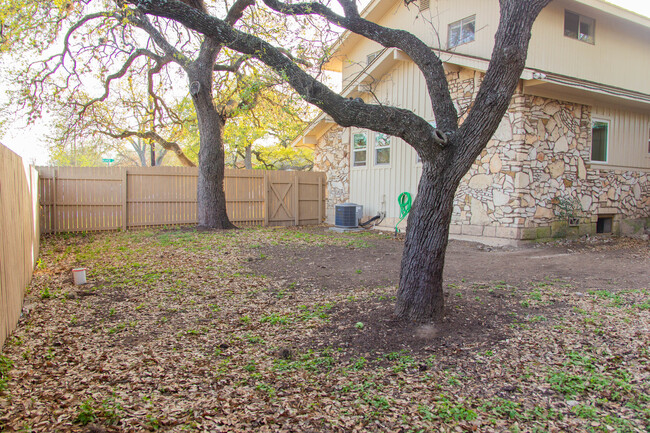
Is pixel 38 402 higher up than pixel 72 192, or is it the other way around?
pixel 72 192

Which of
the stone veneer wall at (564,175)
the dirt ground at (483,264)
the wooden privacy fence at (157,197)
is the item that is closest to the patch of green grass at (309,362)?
the dirt ground at (483,264)

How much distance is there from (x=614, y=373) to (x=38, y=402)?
409 cm

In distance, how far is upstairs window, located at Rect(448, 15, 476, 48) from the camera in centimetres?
1122

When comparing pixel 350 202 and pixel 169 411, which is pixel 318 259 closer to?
pixel 169 411

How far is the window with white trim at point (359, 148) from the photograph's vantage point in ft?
46.1

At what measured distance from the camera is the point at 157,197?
42.0 ft

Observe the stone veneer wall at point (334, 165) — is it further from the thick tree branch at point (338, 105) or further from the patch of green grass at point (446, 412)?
the patch of green grass at point (446, 412)

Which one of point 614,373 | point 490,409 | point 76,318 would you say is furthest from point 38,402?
point 614,373

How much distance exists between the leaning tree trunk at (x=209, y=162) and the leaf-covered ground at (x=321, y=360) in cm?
594

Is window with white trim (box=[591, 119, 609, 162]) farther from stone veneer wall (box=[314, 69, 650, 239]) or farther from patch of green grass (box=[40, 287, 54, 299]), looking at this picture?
patch of green grass (box=[40, 287, 54, 299])

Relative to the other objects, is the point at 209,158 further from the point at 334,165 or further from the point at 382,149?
the point at 382,149

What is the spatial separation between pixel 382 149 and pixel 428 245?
9.69 m

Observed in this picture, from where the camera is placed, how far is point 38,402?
2.73 meters

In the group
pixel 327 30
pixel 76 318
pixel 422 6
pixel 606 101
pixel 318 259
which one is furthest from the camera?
pixel 422 6
